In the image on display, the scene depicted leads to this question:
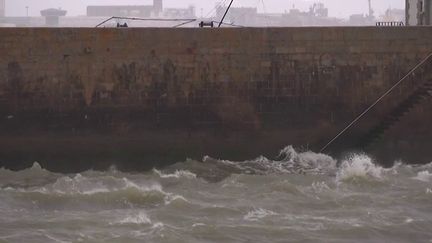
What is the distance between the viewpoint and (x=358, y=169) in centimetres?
1371

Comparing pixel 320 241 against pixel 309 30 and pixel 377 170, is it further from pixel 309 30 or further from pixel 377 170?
pixel 309 30

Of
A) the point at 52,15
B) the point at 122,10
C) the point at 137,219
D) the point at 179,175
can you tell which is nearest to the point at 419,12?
the point at 179,175

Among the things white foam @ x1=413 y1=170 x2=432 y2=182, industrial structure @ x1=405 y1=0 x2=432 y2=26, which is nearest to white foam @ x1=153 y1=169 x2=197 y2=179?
white foam @ x1=413 y1=170 x2=432 y2=182

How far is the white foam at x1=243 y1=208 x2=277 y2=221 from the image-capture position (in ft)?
34.4

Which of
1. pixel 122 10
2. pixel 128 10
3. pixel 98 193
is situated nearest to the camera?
pixel 98 193

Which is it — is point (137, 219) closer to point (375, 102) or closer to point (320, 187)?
point (320, 187)

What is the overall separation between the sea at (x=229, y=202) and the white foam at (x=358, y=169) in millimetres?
21

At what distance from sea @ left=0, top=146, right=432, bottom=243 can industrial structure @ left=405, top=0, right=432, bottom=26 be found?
5.32 meters

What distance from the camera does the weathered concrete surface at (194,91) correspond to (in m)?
14.6

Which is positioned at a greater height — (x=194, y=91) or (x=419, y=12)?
(x=419, y=12)

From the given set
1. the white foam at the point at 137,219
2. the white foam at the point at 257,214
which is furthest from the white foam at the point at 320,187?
the white foam at the point at 137,219

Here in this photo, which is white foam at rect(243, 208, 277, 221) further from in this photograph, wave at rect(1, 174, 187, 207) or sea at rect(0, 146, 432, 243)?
wave at rect(1, 174, 187, 207)

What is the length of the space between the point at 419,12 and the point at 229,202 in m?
10.6

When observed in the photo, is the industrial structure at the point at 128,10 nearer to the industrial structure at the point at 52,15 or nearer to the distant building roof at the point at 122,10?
the distant building roof at the point at 122,10
